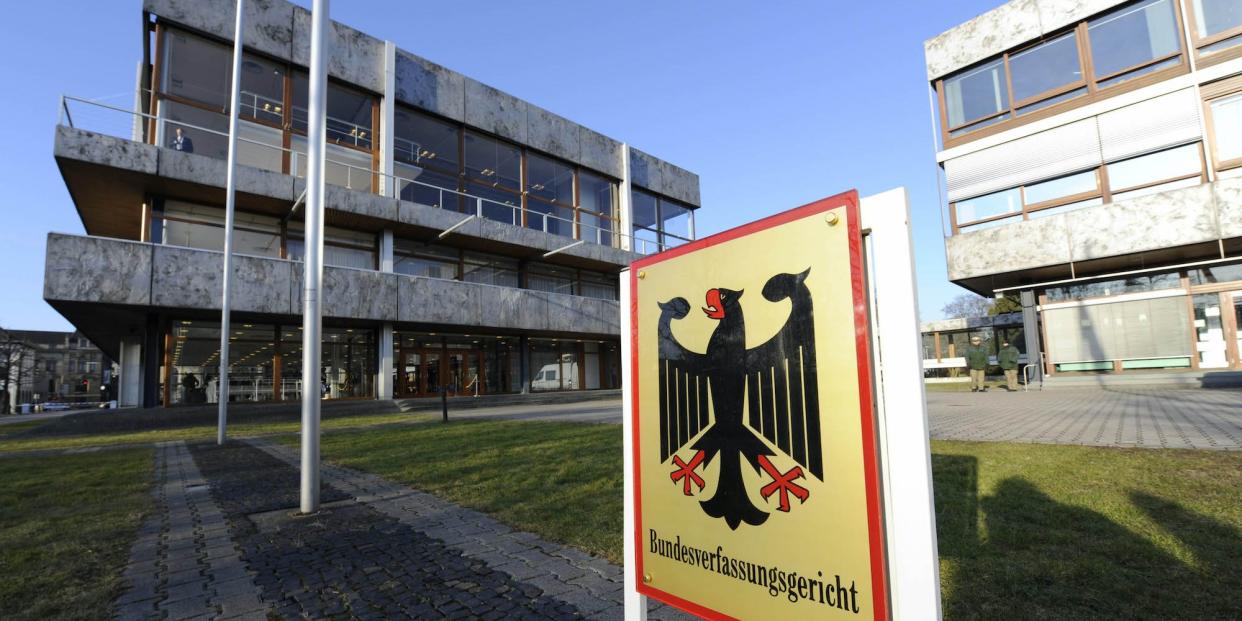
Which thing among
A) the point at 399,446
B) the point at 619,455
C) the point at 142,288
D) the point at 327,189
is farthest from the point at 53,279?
the point at 619,455

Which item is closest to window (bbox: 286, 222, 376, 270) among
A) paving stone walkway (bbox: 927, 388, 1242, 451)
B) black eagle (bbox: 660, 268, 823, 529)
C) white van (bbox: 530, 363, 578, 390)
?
white van (bbox: 530, 363, 578, 390)

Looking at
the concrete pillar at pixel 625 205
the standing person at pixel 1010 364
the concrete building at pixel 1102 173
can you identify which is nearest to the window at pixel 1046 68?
the concrete building at pixel 1102 173

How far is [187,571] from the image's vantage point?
3.55 m

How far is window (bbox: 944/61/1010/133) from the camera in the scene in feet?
68.4

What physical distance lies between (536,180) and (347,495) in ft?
77.8

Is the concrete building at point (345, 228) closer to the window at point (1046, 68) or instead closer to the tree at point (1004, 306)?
the window at point (1046, 68)

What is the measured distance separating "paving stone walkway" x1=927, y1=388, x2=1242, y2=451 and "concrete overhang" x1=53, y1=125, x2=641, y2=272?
18.3 metres

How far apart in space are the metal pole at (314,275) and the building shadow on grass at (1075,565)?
5.04 metres

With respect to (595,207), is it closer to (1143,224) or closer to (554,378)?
(554,378)

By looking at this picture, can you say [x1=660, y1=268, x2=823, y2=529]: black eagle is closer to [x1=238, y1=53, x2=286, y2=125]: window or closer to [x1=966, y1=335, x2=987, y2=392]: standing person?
[x1=966, y1=335, x2=987, y2=392]: standing person

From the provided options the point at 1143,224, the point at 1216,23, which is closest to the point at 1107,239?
the point at 1143,224

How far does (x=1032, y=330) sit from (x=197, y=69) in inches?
1213

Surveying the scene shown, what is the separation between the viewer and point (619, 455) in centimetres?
739

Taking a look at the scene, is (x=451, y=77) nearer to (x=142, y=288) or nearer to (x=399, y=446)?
(x=142, y=288)
